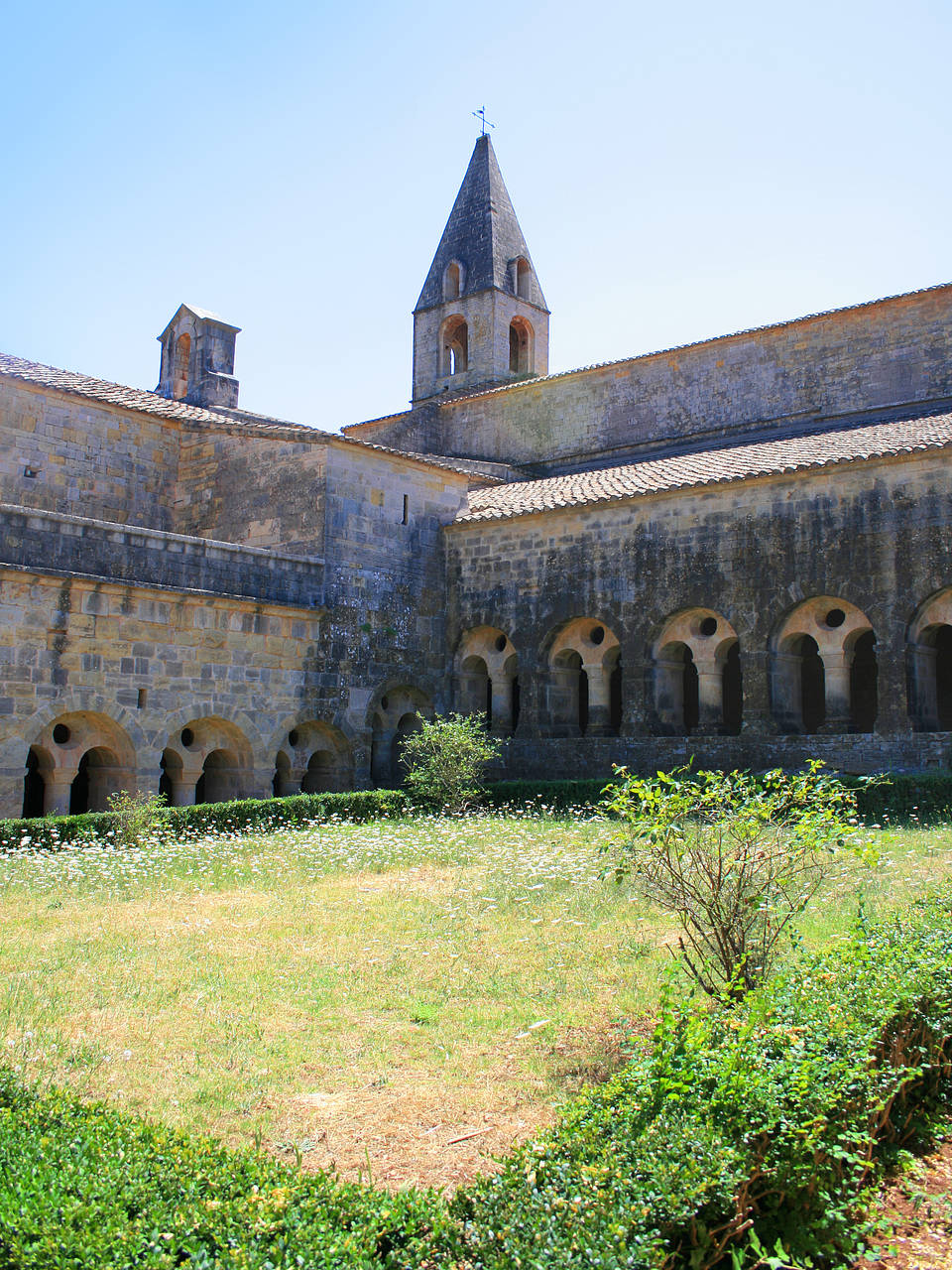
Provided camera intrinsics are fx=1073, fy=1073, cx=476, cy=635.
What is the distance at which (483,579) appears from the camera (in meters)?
19.5

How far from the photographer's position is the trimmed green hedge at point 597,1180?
3.13m

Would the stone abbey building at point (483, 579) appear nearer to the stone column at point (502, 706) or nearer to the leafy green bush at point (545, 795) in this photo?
the stone column at point (502, 706)

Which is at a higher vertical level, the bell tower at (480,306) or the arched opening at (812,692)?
the bell tower at (480,306)

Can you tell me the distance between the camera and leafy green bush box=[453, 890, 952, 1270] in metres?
3.26

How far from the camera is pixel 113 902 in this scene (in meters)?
9.38

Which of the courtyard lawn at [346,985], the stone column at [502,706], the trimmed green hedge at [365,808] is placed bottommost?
the courtyard lawn at [346,985]

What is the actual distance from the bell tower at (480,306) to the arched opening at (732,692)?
12.4 metres

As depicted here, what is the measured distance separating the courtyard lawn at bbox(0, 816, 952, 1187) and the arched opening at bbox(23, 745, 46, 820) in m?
3.76

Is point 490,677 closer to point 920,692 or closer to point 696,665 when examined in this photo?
point 696,665

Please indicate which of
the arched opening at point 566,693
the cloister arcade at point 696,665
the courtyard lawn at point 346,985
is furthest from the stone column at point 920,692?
the arched opening at point 566,693

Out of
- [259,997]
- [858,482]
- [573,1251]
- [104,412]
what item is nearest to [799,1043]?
[573,1251]

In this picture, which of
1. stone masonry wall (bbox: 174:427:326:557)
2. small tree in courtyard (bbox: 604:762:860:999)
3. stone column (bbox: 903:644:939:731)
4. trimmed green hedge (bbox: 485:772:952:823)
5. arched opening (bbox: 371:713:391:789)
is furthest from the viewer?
arched opening (bbox: 371:713:391:789)

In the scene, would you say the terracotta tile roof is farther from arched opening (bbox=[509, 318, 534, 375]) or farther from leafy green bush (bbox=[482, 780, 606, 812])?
arched opening (bbox=[509, 318, 534, 375])

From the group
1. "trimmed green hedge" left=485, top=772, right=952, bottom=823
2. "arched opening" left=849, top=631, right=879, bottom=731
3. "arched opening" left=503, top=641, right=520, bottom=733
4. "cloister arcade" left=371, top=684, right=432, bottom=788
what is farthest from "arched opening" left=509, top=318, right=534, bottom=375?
"trimmed green hedge" left=485, top=772, right=952, bottom=823
